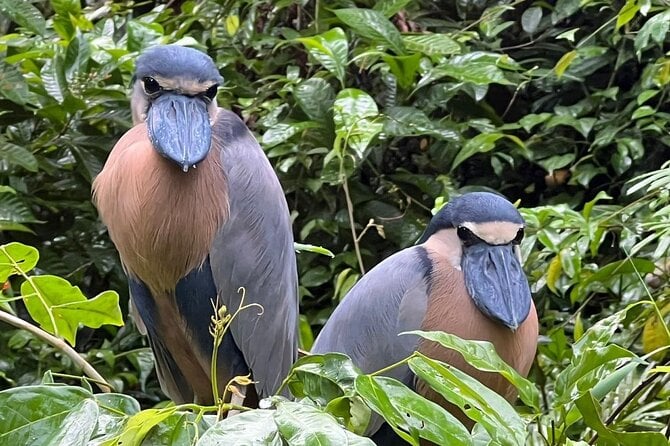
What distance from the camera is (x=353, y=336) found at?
205 cm

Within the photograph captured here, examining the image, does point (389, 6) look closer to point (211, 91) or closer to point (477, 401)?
point (211, 91)

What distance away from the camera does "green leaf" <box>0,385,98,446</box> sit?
0.90 meters

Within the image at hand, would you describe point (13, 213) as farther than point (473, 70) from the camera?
No

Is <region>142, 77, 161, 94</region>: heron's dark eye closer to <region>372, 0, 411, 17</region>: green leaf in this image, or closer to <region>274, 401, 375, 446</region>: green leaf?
<region>274, 401, 375, 446</region>: green leaf

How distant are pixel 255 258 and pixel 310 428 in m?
1.08

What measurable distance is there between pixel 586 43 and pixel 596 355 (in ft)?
7.08

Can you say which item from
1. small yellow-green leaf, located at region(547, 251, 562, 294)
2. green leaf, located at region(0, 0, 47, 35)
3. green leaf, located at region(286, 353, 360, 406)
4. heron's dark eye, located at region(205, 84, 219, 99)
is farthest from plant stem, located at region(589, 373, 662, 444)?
green leaf, located at region(0, 0, 47, 35)

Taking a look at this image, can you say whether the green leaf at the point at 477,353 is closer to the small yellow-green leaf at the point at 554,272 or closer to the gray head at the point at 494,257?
the gray head at the point at 494,257

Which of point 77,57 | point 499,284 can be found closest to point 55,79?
point 77,57

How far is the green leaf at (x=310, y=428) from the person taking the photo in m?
0.86

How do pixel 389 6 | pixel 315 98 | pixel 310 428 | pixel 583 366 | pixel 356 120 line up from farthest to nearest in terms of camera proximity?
pixel 389 6 → pixel 315 98 → pixel 356 120 → pixel 583 366 → pixel 310 428

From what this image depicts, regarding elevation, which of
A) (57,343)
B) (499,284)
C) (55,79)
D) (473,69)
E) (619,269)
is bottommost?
(619,269)

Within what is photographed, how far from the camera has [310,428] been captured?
0.87 meters

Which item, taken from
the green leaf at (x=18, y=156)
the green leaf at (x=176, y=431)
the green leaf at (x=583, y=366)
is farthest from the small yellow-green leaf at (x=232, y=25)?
the green leaf at (x=176, y=431)
